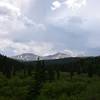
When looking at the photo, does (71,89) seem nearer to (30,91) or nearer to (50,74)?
(30,91)

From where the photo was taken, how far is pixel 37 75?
3797 cm

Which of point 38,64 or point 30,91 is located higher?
point 38,64

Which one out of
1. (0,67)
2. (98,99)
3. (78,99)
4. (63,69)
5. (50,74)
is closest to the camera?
(98,99)

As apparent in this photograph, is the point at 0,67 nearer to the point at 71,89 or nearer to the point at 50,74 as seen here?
the point at 50,74

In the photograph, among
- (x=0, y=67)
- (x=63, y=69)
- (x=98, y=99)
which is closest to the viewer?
(x=98, y=99)

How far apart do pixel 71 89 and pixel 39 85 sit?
58.8 ft

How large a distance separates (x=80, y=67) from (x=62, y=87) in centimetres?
10463

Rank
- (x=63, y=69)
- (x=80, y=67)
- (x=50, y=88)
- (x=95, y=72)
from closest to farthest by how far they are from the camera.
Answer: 1. (x=50, y=88)
2. (x=95, y=72)
3. (x=80, y=67)
4. (x=63, y=69)

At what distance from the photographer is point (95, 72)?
429ft

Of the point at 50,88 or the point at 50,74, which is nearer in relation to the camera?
the point at 50,88

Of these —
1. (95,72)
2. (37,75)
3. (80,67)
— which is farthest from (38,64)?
(80,67)

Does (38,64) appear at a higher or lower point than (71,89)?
higher

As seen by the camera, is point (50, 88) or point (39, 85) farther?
point (50, 88)

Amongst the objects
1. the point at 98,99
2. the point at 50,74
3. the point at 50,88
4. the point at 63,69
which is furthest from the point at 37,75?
the point at 63,69
